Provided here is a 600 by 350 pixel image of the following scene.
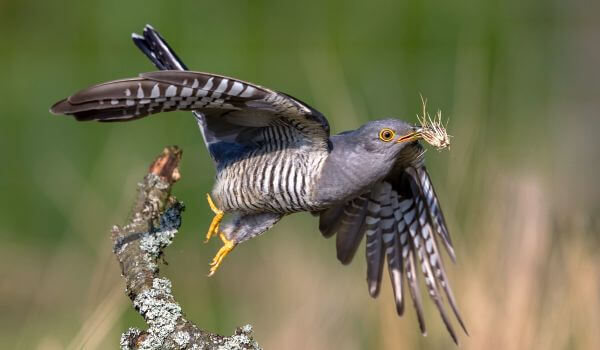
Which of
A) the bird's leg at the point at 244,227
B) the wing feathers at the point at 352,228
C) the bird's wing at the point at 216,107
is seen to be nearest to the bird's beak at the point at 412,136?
the bird's wing at the point at 216,107

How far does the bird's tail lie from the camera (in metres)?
3.58

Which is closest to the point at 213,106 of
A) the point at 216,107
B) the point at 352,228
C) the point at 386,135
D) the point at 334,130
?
the point at 216,107

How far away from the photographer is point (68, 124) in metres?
8.19

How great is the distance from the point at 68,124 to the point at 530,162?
15.4 feet

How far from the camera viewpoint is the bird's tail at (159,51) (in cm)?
358

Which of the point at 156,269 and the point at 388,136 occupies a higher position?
the point at 388,136

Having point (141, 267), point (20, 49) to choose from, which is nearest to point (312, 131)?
point (141, 267)

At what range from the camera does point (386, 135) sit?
315 cm

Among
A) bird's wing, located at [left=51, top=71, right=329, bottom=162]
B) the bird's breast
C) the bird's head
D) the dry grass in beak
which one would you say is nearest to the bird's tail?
bird's wing, located at [left=51, top=71, right=329, bottom=162]

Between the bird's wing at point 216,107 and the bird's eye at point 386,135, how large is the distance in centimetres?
15

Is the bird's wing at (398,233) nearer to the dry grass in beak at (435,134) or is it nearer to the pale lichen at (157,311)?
the dry grass in beak at (435,134)

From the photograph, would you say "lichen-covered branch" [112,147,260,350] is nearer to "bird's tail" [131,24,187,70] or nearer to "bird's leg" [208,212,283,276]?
"bird's leg" [208,212,283,276]

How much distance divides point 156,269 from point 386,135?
0.74 metres

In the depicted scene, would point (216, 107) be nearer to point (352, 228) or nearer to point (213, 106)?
point (213, 106)
